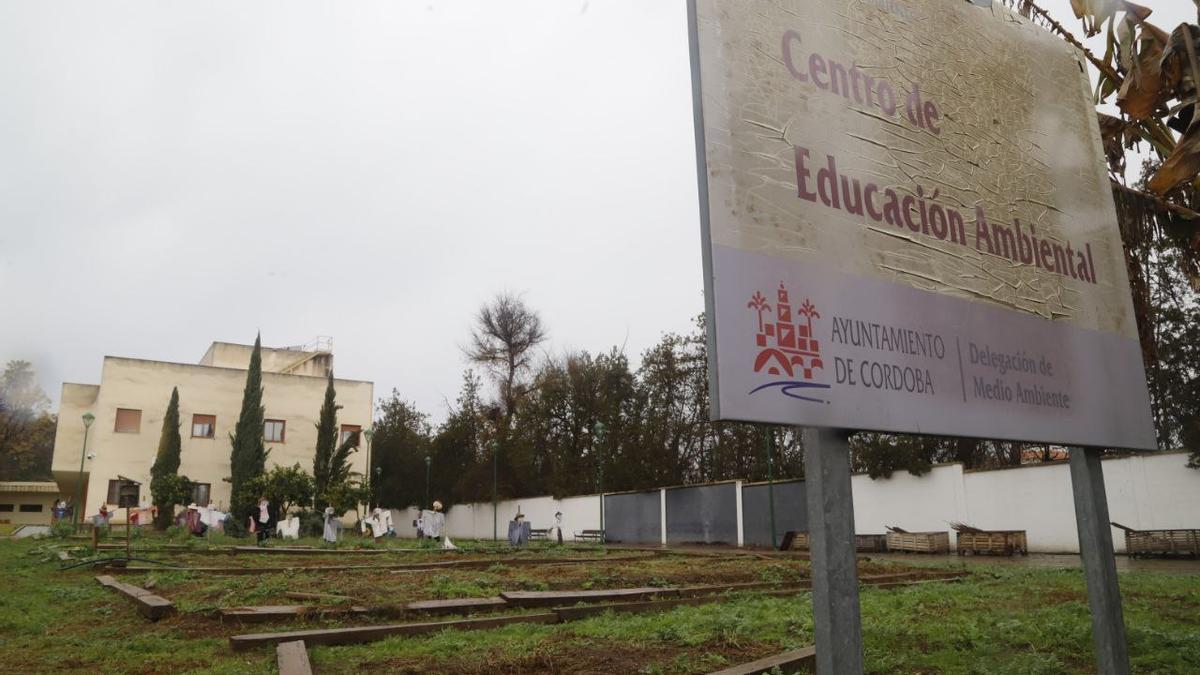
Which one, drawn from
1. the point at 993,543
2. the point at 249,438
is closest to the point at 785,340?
the point at 993,543

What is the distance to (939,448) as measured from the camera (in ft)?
109

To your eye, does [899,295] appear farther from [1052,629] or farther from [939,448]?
[939,448]

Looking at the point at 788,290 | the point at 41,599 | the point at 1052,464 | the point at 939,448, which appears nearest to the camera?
the point at 788,290

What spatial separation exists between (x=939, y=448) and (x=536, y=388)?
26080mm

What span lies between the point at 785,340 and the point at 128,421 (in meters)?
50.1

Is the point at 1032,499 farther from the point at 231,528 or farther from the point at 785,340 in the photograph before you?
the point at 231,528

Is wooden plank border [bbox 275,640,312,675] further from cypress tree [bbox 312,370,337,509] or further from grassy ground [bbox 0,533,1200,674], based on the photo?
cypress tree [bbox 312,370,337,509]

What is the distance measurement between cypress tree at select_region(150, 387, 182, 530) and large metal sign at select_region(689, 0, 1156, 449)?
43.3 metres

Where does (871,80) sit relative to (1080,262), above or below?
above

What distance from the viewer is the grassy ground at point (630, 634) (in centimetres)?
595

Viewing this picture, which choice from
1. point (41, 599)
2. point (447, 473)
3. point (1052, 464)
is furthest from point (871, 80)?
point (447, 473)

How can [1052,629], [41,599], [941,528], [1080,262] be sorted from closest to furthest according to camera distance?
[1080,262] < [1052,629] < [41,599] < [941,528]

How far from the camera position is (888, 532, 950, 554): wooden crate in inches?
936

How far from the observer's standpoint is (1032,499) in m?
23.1
